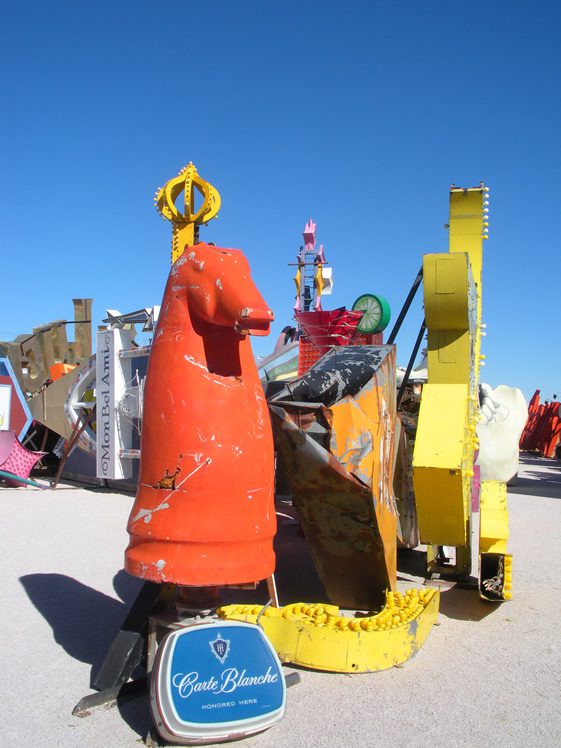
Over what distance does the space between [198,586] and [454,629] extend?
200cm

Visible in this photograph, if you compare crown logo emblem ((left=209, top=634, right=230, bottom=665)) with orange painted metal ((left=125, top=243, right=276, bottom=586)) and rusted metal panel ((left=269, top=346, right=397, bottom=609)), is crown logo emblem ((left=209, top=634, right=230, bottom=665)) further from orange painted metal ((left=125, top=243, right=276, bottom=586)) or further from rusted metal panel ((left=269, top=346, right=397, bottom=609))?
rusted metal panel ((left=269, top=346, right=397, bottom=609))

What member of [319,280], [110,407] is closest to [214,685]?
[110,407]

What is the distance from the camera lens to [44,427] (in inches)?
534

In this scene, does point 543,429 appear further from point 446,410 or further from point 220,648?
point 220,648

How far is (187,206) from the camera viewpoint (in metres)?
4.11

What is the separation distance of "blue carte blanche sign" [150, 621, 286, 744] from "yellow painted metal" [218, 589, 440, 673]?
526mm

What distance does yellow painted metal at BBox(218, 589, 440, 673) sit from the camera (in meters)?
3.35

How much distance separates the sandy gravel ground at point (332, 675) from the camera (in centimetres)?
281

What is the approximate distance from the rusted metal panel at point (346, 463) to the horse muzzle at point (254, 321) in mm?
711

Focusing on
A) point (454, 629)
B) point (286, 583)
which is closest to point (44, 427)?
point (286, 583)

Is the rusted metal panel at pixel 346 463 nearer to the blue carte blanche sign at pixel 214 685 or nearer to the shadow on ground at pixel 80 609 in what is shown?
the blue carte blanche sign at pixel 214 685

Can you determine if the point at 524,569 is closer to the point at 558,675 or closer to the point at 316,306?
the point at 558,675

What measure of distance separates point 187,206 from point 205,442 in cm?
176

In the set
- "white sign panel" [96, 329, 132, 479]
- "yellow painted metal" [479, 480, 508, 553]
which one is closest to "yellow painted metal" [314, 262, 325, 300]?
"white sign panel" [96, 329, 132, 479]
